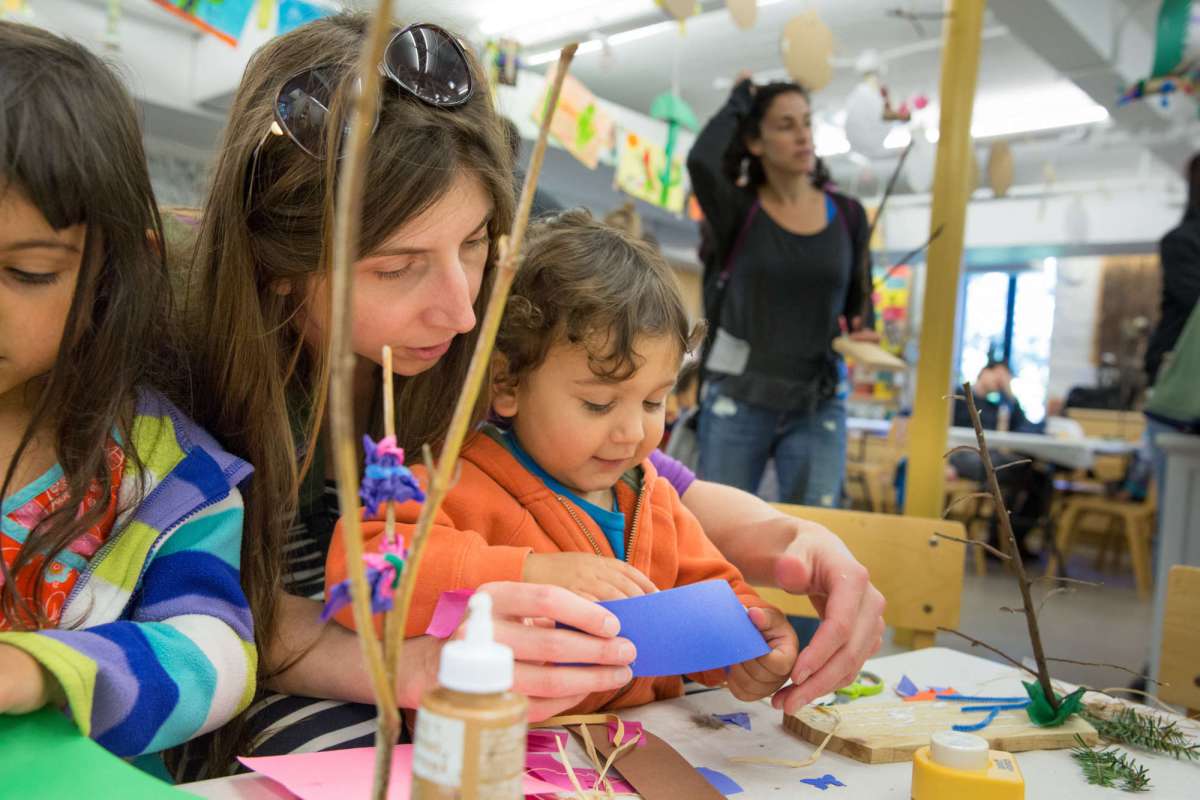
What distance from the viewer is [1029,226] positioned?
29.0 ft

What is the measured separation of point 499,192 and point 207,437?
13.2 inches

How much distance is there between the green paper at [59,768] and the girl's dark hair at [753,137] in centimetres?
199

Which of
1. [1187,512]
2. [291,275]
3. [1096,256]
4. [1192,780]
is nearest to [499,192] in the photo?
[291,275]

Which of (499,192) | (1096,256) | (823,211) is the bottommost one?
(499,192)

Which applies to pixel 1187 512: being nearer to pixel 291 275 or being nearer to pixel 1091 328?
pixel 291 275

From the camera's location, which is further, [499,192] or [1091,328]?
[1091,328]

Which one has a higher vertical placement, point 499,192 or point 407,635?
point 499,192

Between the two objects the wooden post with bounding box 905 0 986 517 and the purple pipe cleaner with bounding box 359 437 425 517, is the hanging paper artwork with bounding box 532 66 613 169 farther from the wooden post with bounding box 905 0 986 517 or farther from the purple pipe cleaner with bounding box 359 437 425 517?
the purple pipe cleaner with bounding box 359 437 425 517

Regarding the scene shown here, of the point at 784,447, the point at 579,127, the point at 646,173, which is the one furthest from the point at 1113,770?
the point at 646,173

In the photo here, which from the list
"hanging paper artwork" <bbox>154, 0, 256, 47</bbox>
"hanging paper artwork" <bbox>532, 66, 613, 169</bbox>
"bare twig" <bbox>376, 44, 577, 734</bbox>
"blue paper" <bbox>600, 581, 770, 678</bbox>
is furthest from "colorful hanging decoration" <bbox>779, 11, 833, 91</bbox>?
"bare twig" <bbox>376, 44, 577, 734</bbox>

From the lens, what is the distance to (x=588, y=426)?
0.88m

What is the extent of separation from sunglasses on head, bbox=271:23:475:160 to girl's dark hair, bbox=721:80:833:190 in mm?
1472

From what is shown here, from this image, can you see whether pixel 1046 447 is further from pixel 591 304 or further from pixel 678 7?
pixel 591 304

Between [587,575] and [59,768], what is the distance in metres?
0.36
